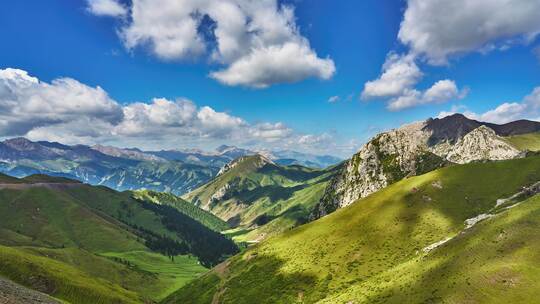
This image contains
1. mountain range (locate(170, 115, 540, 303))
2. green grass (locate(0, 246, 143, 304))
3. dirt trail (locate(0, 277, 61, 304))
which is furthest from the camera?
green grass (locate(0, 246, 143, 304))

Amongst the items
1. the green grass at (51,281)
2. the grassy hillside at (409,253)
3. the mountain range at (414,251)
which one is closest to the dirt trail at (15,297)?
the grassy hillside at (409,253)

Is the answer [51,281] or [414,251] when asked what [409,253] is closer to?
[414,251]

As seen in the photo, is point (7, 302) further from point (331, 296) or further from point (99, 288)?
point (99, 288)

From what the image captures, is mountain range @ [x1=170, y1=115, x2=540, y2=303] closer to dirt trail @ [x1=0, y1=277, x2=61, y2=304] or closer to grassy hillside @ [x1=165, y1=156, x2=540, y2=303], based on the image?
grassy hillside @ [x1=165, y1=156, x2=540, y2=303]

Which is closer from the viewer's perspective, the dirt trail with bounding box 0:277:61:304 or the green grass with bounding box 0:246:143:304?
the dirt trail with bounding box 0:277:61:304

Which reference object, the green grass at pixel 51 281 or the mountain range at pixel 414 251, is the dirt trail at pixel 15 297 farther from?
the green grass at pixel 51 281

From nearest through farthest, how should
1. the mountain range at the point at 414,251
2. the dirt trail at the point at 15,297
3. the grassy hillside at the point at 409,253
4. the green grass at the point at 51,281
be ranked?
the grassy hillside at the point at 409,253, the mountain range at the point at 414,251, the dirt trail at the point at 15,297, the green grass at the point at 51,281

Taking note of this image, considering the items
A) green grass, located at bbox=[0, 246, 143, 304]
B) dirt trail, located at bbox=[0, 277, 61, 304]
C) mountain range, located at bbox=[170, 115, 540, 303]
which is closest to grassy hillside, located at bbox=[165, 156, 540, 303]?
mountain range, located at bbox=[170, 115, 540, 303]

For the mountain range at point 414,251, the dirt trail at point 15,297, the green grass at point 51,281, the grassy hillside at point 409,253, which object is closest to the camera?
the grassy hillside at point 409,253

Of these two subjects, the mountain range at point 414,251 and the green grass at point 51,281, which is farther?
the green grass at point 51,281

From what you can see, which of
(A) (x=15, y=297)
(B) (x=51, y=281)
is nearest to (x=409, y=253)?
(A) (x=15, y=297)
